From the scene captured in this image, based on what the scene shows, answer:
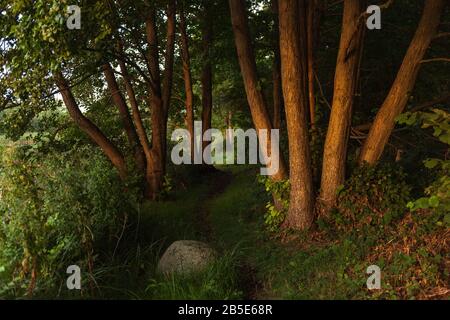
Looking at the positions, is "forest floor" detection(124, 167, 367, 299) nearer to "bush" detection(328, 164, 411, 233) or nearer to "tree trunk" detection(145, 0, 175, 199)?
"bush" detection(328, 164, 411, 233)

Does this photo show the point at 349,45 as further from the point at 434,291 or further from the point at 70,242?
the point at 70,242

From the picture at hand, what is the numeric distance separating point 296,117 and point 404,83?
6.17 feet

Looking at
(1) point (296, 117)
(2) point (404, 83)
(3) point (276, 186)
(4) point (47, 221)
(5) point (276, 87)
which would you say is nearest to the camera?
(4) point (47, 221)

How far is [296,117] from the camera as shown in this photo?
25.6 ft

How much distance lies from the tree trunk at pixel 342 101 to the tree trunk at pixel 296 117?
0.33 meters

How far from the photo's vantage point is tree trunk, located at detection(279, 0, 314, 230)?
25.0ft

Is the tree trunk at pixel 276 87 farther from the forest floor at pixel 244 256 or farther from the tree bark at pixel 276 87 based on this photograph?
the forest floor at pixel 244 256

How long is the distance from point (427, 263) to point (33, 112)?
8914 millimetres

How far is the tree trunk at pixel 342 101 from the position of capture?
744 cm

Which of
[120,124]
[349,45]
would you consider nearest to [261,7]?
[120,124]

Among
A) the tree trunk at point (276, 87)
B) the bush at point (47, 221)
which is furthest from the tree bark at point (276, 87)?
the bush at point (47, 221)

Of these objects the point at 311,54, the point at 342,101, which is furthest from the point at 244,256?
the point at 311,54

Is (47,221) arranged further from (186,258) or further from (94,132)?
(94,132)

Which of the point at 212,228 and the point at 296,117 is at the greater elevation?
the point at 296,117
